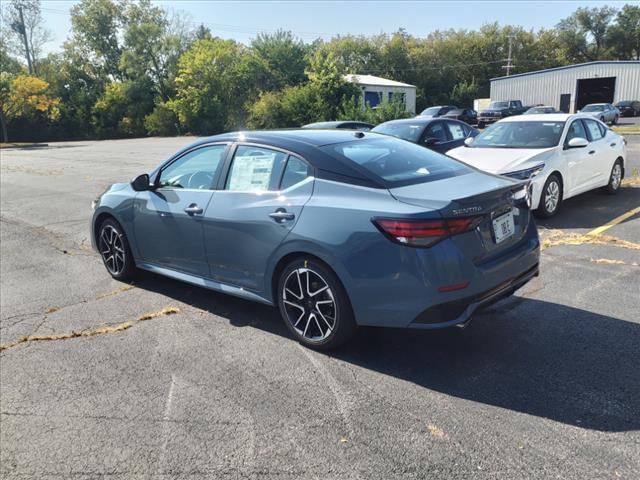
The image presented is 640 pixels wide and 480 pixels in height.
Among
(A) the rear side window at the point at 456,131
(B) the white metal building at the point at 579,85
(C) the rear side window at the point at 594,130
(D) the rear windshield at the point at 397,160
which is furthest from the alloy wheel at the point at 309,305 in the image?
(B) the white metal building at the point at 579,85

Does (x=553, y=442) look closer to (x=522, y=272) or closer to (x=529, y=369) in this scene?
(x=529, y=369)

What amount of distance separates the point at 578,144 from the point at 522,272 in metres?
5.19

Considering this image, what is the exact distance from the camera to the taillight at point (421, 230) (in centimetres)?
341

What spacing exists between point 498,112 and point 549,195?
3188cm

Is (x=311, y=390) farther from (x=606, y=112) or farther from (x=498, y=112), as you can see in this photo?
(x=606, y=112)

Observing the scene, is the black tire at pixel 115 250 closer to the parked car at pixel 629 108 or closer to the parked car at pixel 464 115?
the parked car at pixel 464 115

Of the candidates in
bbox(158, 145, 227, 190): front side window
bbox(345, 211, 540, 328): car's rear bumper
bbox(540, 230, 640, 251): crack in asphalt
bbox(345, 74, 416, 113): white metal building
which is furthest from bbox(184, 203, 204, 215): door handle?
bbox(345, 74, 416, 113): white metal building

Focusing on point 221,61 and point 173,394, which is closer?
point 173,394

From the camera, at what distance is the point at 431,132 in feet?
37.2

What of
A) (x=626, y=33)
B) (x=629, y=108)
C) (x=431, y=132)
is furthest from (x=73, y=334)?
(x=626, y=33)

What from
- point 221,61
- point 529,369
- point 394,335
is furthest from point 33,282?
point 221,61

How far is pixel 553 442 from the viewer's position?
111 inches

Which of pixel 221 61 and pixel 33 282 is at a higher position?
pixel 221 61

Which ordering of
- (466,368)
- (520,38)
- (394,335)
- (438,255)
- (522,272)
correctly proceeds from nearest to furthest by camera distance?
1. (438,255)
2. (466,368)
3. (522,272)
4. (394,335)
5. (520,38)
